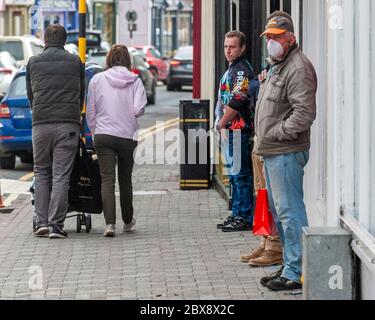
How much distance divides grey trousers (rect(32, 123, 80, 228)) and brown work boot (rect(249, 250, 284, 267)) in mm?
2431

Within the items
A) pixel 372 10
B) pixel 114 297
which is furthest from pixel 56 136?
pixel 372 10

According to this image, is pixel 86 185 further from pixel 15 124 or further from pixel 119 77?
pixel 15 124

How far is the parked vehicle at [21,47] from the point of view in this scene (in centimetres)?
3288

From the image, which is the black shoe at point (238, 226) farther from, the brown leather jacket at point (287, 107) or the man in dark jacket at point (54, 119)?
the brown leather jacket at point (287, 107)

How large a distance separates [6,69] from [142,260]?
1968 cm

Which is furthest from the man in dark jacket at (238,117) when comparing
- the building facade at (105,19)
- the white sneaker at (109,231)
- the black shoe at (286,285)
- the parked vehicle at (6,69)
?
the building facade at (105,19)

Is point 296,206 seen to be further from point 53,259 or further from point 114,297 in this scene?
point 53,259

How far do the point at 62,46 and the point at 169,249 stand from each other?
2201mm

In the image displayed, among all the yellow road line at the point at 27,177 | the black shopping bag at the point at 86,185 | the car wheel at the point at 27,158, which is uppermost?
the black shopping bag at the point at 86,185

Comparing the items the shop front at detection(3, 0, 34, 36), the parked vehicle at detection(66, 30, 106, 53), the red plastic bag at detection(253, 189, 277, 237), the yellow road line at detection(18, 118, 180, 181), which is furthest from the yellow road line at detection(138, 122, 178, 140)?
the shop front at detection(3, 0, 34, 36)

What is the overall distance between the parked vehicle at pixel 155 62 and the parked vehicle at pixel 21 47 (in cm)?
1159

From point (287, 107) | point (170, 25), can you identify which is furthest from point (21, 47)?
point (170, 25)

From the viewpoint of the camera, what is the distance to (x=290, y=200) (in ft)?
27.1

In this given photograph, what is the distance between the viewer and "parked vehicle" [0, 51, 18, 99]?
27.7m
